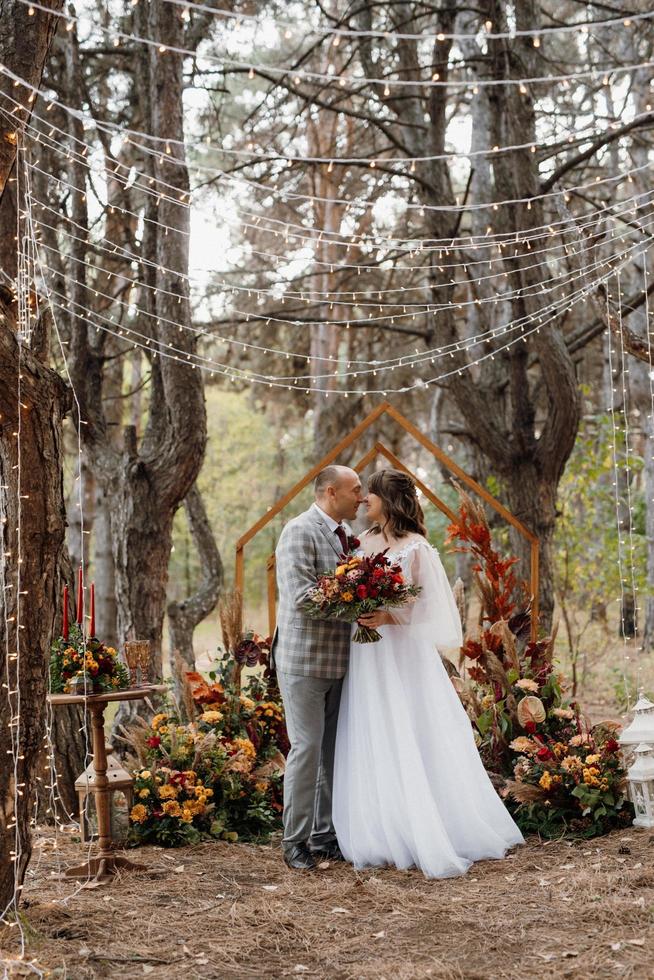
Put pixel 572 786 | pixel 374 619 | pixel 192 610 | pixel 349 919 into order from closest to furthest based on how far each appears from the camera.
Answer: pixel 349 919 → pixel 374 619 → pixel 572 786 → pixel 192 610

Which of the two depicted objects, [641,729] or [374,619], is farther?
[641,729]

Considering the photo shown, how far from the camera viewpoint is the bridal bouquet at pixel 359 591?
4656 millimetres

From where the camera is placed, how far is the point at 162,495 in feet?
23.8

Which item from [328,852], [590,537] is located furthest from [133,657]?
[590,537]

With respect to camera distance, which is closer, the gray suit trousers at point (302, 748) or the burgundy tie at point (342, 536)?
the gray suit trousers at point (302, 748)

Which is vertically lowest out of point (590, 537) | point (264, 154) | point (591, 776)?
point (591, 776)

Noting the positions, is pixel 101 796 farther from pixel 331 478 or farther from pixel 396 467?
pixel 396 467

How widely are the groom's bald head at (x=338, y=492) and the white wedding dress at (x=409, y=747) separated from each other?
0.33 metres

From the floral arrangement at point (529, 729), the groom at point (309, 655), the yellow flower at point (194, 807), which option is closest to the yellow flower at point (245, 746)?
the yellow flower at point (194, 807)

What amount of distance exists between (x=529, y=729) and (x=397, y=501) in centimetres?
166

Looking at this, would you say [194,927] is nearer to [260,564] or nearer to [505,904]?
[505,904]

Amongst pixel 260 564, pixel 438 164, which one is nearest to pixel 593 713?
pixel 438 164

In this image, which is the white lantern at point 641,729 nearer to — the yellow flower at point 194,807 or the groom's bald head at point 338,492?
the groom's bald head at point 338,492

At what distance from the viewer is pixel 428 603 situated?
4949 mm
